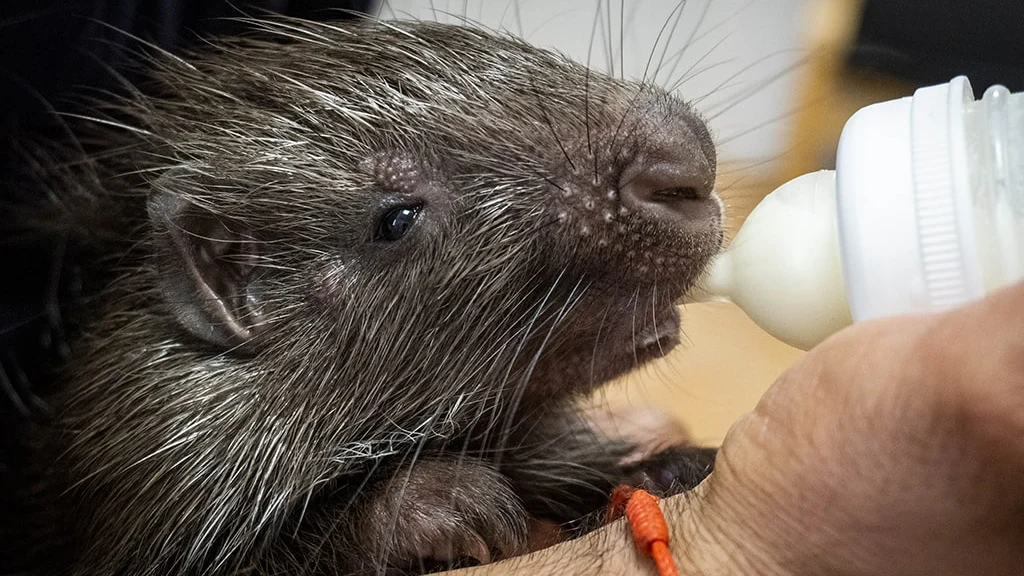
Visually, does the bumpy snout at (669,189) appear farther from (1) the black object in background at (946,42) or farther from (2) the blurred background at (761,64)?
(1) the black object in background at (946,42)

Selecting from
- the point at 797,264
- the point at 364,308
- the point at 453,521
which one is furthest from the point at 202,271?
the point at 797,264

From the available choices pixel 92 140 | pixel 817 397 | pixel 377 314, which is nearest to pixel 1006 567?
pixel 817 397

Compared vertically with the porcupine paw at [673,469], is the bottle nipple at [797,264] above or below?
above

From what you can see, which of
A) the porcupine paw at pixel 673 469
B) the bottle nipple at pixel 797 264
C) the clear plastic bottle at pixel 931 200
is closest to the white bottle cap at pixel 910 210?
the clear plastic bottle at pixel 931 200

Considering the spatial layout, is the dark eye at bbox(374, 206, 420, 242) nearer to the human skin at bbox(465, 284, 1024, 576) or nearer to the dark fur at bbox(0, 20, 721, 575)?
the dark fur at bbox(0, 20, 721, 575)

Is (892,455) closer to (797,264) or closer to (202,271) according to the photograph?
(797,264)

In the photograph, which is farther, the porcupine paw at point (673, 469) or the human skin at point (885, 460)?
the porcupine paw at point (673, 469)

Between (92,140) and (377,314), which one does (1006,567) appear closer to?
(377,314)

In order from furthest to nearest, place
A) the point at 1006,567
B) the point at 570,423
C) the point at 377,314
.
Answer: the point at 570,423
the point at 377,314
the point at 1006,567
